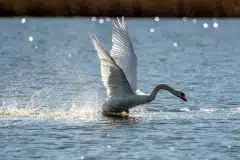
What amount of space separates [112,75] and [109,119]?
0.77 m

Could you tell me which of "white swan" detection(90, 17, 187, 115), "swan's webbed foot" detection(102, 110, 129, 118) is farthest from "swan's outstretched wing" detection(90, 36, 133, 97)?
"swan's webbed foot" detection(102, 110, 129, 118)

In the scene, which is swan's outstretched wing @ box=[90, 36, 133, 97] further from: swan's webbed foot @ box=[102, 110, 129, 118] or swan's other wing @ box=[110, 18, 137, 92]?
swan's other wing @ box=[110, 18, 137, 92]

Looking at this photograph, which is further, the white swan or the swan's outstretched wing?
the white swan

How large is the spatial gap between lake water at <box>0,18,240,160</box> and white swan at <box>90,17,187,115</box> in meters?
0.36

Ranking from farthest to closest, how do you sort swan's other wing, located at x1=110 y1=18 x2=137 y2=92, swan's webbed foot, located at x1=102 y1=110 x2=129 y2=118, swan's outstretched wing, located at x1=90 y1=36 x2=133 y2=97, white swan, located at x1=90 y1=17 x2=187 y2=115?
1. swan's other wing, located at x1=110 y1=18 x2=137 y2=92
2. swan's webbed foot, located at x1=102 y1=110 x2=129 y2=118
3. white swan, located at x1=90 y1=17 x2=187 y2=115
4. swan's outstretched wing, located at x1=90 y1=36 x2=133 y2=97

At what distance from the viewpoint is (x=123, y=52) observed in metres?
19.2

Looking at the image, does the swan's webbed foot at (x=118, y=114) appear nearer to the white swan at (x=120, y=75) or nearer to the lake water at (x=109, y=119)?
the white swan at (x=120, y=75)

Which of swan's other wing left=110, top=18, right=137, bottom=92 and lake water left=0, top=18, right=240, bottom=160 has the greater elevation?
swan's other wing left=110, top=18, right=137, bottom=92

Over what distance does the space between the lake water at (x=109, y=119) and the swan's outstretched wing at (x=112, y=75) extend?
0.56m

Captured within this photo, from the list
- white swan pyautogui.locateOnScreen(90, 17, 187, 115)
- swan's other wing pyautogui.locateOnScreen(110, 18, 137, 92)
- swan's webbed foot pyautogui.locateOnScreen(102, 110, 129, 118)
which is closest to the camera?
white swan pyautogui.locateOnScreen(90, 17, 187, 115)

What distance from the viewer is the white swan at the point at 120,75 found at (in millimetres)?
17906

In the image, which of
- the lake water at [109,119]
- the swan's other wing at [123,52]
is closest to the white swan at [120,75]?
the swan's other wing at [123,52]

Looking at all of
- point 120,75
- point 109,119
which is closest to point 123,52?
point 120,75

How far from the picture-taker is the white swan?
17906 mm
